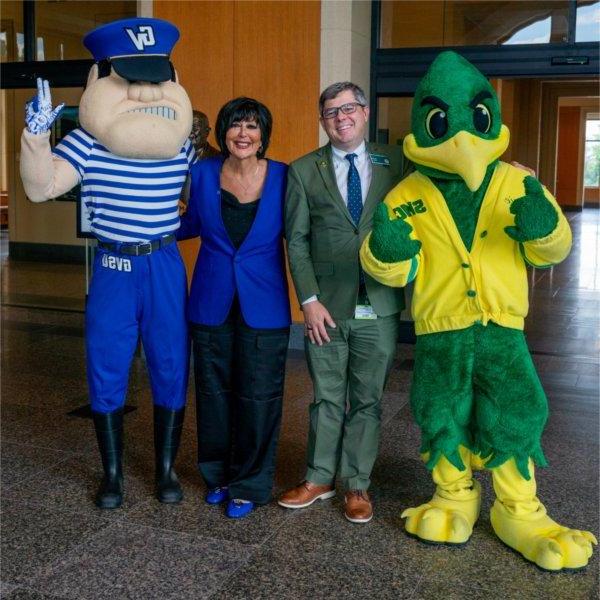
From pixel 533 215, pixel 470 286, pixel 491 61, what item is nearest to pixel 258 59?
pixel 491 61

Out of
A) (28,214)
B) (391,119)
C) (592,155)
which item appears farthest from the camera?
(592,155)

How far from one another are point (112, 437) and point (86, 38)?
165 centimetres

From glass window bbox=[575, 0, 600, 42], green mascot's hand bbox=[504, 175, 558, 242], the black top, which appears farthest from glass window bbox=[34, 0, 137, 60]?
green mascot's hand bbox=[504, 175, 558, 242]

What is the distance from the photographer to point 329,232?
346 centimetres

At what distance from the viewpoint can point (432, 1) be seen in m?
6.30

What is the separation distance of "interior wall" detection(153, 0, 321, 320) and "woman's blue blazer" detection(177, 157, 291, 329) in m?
2.81

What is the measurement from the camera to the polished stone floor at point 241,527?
9.77ft

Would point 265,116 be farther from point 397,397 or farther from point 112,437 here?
point 397,397

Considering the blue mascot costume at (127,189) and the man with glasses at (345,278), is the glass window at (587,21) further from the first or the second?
the blue mascot costume at (127,189)

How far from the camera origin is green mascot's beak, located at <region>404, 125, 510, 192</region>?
3.06m

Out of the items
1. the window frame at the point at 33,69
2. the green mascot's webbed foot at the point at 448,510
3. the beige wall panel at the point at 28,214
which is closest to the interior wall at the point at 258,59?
the window frame at the point at 33,69

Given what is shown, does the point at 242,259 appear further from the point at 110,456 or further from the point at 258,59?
the point at 258,59

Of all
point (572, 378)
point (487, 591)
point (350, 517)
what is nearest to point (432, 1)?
point (572, 378)

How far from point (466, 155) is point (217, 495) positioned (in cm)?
175
